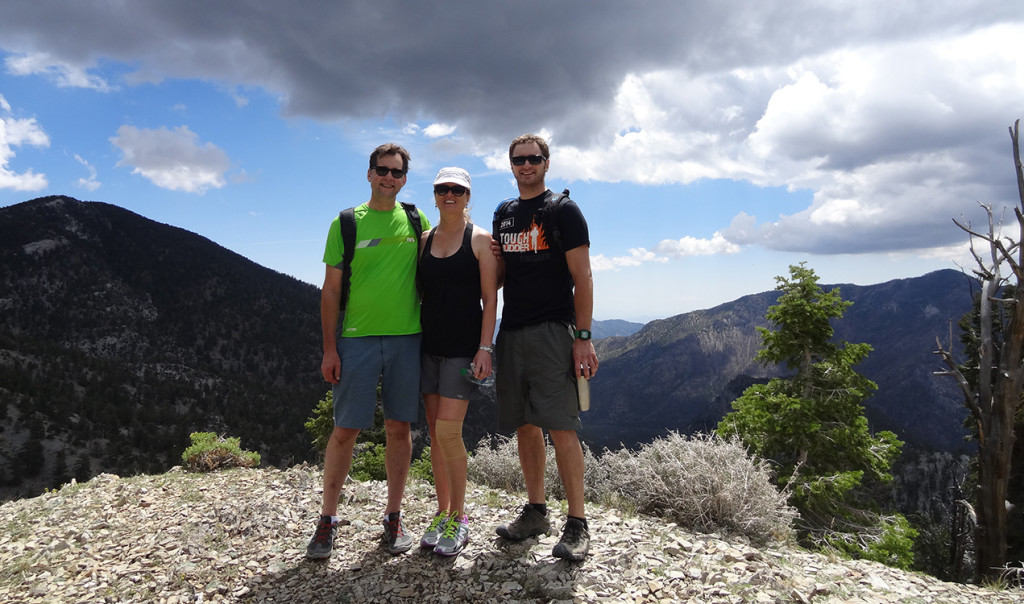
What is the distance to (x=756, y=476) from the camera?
5.39 m

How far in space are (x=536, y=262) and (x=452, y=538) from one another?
213 cm

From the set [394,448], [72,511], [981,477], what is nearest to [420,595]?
[394,448]

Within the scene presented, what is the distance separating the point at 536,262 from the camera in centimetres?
380

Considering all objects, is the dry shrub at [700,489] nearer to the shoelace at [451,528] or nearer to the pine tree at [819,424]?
the shoelace at [451,528]

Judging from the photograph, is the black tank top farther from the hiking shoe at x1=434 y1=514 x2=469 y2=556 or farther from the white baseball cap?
the hiking shoe at x1=434 y1=514 x2=469 y2=556

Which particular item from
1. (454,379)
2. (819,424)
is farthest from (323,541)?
(819,424)

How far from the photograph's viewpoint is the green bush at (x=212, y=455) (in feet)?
25.0

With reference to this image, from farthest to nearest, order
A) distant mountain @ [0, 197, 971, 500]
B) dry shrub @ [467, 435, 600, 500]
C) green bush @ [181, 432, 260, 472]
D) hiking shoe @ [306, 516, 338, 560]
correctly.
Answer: distant mountain @ [0, 197, 971, 500] → green bush @ [181, 432, 260, 472] → dry shrub @ [467, 435, 600, 500] → hiking shoe @ [306, 516, 338, 560]

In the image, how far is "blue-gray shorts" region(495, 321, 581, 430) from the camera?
3.81 meters

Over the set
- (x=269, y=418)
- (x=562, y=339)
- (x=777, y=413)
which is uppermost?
(x=562, y=339)

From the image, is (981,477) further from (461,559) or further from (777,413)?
(461,559)

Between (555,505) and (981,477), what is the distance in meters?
13.0

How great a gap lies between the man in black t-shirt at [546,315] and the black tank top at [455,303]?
0.24 metres

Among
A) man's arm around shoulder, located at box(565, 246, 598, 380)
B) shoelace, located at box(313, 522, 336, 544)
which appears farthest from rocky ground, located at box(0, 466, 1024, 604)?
man's arm around shoulder, located at box(565, 246, 598, 380)
